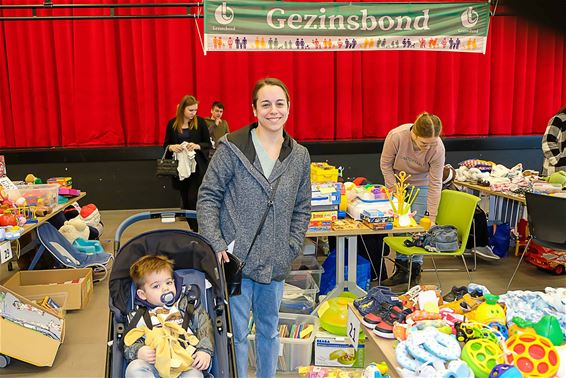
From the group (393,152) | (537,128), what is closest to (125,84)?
(393,152)

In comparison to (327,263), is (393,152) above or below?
above

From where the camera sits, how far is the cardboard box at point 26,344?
2875mm

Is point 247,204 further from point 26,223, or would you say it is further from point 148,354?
point 26,223

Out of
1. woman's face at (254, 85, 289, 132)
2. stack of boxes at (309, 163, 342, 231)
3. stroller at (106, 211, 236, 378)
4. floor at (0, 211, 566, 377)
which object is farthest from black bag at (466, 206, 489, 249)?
stroller at (106, 211, 236, 378)

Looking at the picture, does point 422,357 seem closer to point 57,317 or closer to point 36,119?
point 57,317

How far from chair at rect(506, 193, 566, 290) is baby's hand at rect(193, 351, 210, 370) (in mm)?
2739

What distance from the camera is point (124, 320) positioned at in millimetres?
2059

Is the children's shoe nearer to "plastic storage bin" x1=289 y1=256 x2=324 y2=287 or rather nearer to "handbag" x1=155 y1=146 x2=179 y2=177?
"plastic storage bin" x1=289 y1=256 x2=324 y2=287

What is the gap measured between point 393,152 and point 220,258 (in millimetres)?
2253

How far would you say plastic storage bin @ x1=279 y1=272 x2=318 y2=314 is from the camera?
132 inches

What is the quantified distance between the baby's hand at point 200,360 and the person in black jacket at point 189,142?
3.21 metres

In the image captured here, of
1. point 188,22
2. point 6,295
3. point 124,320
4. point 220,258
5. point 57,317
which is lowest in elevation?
point 57,317

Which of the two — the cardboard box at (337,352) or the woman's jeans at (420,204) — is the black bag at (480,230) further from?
the cardboard box at (337,352)

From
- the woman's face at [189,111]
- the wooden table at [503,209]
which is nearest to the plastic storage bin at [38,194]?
the woman's face at [189,111]
